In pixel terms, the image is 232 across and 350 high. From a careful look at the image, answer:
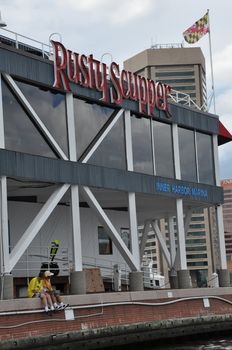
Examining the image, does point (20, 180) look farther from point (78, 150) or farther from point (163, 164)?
point (163, 164)

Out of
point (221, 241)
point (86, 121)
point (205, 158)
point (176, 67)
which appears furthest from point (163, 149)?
point (176, 67)

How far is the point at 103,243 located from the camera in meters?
35.8

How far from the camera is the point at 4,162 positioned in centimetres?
2447

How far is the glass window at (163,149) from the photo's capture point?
107 feet

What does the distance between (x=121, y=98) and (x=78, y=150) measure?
350 centimetres

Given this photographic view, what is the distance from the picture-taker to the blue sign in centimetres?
3219

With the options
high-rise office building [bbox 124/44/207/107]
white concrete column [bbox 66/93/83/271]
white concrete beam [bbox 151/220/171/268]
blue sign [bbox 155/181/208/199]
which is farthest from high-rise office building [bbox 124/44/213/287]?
white concrete column [bbox 66/93/83/271]

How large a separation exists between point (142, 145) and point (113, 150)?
2087mm

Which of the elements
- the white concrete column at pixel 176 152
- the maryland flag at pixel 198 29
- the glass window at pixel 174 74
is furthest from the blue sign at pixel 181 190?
the glass window at pixel 174 74

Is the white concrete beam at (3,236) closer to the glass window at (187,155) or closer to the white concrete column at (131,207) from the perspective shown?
the white concrete column at (131,207)

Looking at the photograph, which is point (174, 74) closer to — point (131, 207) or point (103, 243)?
point (103, 243)

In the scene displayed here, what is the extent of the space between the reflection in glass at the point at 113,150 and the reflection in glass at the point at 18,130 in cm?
329

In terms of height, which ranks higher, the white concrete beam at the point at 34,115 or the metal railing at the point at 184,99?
the metal railing at the point at 184,99

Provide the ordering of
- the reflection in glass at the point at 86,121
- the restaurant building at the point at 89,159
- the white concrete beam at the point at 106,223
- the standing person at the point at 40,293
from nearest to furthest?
the standing person at the point at 40,293
the restaurant building at the point at 89,159
the white concrete beam at the point at 106,223
the reflection in glass at the point at 86,121
